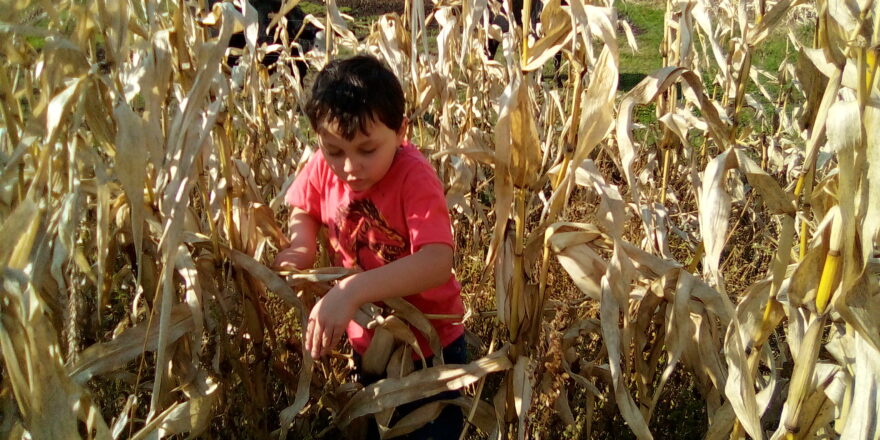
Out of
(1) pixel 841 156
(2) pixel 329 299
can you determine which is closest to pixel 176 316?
A: (2) pixel 329 299

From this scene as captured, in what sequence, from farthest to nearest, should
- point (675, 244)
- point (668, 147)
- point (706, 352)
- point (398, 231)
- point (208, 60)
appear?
point (675, 244) < point (668, 147) < point (398, 231) < point (706, 352) < point (208, 60)

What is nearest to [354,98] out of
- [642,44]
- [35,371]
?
[35,371]

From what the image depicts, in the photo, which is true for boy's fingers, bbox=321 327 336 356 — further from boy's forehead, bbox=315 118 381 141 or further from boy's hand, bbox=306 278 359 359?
boy's forehead, bbox=315 118 381 141

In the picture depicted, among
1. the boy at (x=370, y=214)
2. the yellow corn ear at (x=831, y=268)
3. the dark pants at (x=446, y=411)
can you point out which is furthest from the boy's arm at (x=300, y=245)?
the yellow corn ear at (x=831, y=268)

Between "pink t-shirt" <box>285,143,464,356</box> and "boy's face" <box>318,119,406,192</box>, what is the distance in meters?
0.08

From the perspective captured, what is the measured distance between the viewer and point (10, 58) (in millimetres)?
1168

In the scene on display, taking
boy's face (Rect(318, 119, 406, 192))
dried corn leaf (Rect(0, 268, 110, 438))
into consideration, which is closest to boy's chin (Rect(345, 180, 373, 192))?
boy's face (Rect(318, 119, 406, 192))

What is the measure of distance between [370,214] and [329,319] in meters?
0.27

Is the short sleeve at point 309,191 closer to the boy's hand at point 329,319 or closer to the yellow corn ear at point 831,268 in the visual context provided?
the boy's hand at point 329,319

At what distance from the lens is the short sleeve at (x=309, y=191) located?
171 cm

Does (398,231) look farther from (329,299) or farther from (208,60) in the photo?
(208,60)

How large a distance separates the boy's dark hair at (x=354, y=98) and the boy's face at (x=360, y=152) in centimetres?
1

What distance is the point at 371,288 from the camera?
1.45 m

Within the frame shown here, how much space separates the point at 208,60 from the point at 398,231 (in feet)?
1.91
